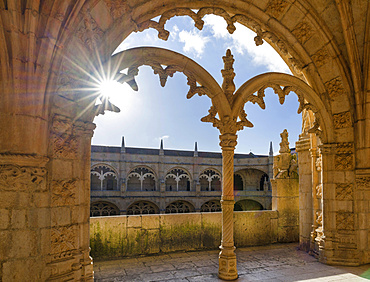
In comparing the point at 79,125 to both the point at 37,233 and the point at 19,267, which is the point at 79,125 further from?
the point at 19,267

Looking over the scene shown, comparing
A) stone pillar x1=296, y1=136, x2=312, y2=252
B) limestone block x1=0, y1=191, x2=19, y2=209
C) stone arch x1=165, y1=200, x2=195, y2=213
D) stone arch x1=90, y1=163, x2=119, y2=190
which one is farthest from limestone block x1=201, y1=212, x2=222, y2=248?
stone arch x1=165, y1=200, x2=195, y2=213

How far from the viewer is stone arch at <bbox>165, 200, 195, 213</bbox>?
2400cm

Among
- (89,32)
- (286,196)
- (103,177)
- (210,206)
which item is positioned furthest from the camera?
(210,206)

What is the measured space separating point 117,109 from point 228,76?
1866 millimetres

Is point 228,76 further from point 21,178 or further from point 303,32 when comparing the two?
point 21,178

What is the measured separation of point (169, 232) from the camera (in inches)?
190

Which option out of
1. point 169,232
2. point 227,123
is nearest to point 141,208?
point 169,232

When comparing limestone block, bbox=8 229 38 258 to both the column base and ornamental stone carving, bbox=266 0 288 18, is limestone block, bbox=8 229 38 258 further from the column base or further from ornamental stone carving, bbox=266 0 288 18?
ornamental stone carving, bbox=266 0 288 18

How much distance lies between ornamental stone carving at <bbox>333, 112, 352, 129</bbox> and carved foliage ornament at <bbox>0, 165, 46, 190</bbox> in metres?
4.64

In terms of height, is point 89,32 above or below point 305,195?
above

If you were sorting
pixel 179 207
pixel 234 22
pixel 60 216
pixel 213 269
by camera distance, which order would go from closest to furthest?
1. pixel 60 216
2. pixel 213 269
3. pixel 234 22
4. pixel 179 207

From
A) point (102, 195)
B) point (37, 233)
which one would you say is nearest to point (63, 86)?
point (37, 233)

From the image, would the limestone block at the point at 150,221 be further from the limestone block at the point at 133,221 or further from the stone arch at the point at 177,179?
the stone arch at the point at 177,179

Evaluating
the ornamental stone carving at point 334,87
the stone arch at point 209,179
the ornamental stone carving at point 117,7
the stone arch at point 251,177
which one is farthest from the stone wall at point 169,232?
the stone arch at point 251,177
